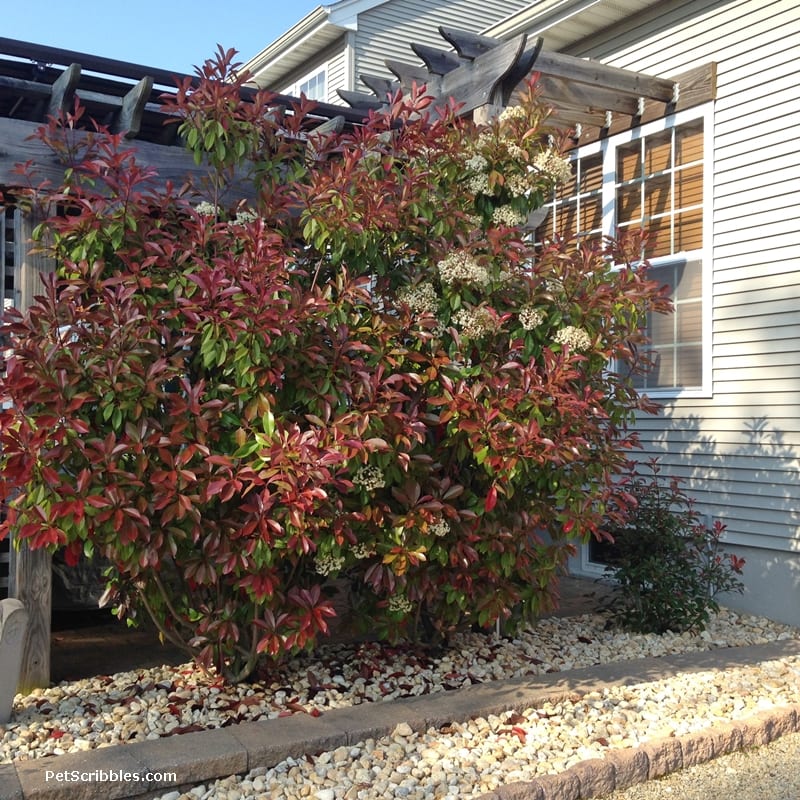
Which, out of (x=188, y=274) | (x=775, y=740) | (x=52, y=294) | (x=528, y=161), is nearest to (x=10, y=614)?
(x=52, y=294)

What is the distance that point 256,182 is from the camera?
4.25 metres

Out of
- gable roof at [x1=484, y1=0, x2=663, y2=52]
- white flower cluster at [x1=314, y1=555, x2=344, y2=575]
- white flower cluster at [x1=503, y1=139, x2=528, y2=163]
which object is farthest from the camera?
gable roof at [x1=484, y1=0, x2=663, y2=52]

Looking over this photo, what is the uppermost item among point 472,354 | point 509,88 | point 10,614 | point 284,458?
point 509,88

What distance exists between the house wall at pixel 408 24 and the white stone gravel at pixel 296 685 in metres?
10.2

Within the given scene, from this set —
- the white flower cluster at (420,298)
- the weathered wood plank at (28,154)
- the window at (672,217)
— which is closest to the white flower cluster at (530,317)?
the white flower cluster at (420,298)

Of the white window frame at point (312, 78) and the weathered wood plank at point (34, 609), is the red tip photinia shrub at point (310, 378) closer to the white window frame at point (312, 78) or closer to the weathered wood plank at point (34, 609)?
the weathered wood plank at point (34, 609)

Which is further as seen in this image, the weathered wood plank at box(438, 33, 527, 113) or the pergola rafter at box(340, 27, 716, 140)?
the pergola rafter at box(340, 27, 716, 140)

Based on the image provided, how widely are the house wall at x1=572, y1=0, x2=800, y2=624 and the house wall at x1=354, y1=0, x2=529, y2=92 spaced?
7.30 metres

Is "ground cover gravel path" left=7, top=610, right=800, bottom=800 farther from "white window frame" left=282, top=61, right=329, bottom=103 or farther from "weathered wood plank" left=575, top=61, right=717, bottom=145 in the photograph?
"white window frame" left=282, top=61, right=329, bottom=103

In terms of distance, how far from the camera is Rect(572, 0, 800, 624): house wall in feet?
19.2

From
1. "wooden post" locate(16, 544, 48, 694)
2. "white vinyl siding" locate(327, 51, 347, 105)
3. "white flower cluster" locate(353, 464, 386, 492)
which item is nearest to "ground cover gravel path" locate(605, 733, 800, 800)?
"white flower cluster" locate(353, 464, 386, 492)

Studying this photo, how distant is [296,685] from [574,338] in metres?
2.05

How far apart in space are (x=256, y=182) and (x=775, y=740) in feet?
11.4

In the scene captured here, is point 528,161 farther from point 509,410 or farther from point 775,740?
point 775,740
